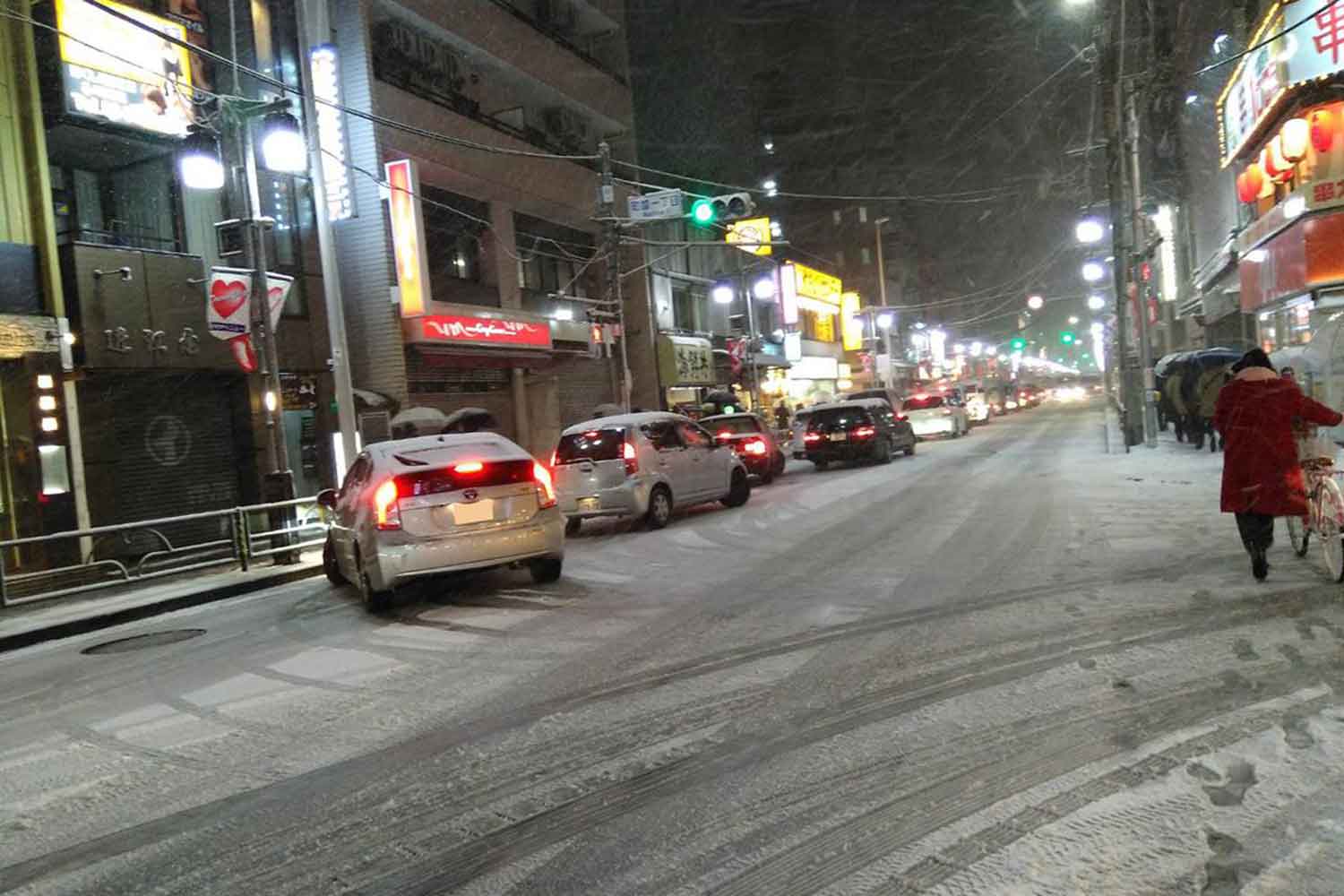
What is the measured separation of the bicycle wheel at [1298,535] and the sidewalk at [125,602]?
435 inches

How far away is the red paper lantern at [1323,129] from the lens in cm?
1784

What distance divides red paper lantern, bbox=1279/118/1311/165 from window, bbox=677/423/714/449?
11893mm

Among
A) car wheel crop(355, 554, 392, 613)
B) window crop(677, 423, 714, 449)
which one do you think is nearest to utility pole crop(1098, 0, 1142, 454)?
window crop(677, 423, 714, 449)

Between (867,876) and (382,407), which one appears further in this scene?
(382,407)

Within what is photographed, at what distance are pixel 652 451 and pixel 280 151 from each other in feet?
22.0

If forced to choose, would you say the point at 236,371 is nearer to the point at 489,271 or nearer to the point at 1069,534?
the point at 489,271

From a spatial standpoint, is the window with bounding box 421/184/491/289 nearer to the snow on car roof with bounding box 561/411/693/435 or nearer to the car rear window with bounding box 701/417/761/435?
the car rear window with bounding box 701/417/761/435

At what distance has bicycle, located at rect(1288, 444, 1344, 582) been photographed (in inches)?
280

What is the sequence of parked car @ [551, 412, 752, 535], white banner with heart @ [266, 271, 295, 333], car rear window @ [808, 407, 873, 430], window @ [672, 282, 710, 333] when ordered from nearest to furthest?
white banner with heart @ [266, 271, 295, 333] < parked car @ [551, 412, 752, 535] < car rear window @ [808, 407, 873, 430] < window @ [672, 282, 710, 333]

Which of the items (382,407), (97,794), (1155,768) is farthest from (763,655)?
(382,407)

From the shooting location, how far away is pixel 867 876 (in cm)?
343

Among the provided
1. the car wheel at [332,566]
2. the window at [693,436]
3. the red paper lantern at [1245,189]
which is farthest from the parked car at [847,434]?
the car wheel at [332,566]

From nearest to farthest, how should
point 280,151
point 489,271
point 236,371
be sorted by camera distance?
point 280,151, point 236,371, point 489,271

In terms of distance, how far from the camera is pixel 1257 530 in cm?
762
